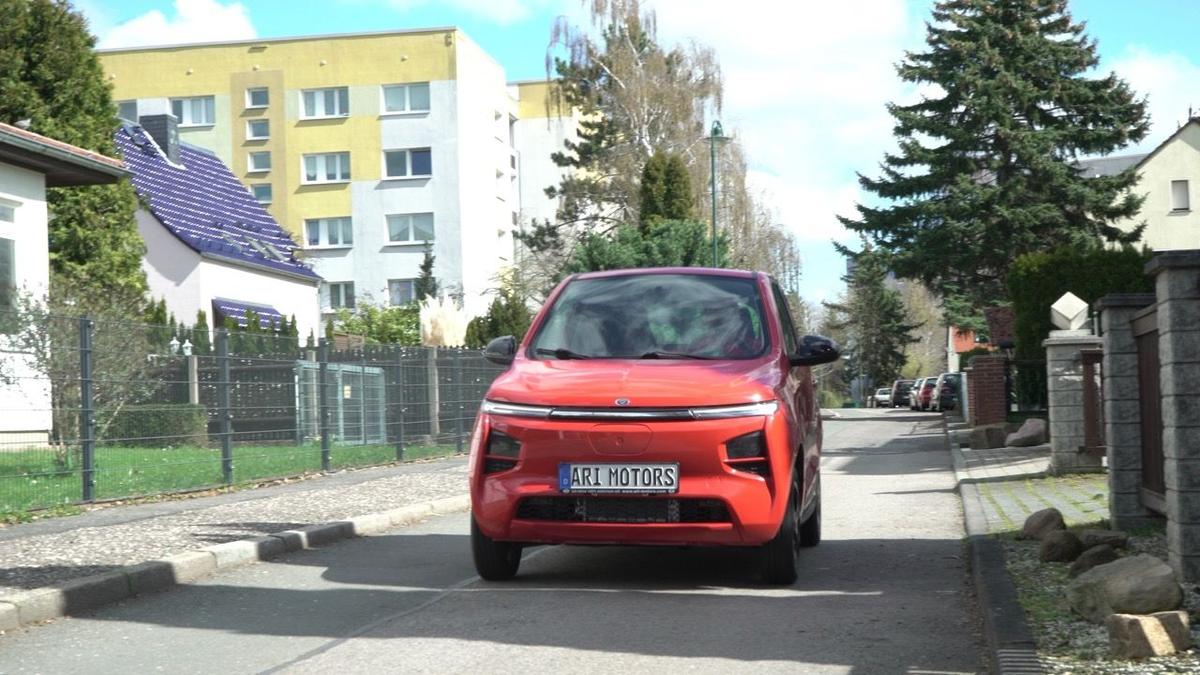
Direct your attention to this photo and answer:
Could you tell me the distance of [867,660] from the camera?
6.23 m

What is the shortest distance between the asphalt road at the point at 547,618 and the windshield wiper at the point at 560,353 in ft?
4.25

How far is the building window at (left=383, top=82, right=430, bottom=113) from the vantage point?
2356 inches

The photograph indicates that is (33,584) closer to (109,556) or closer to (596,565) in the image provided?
(109,556)

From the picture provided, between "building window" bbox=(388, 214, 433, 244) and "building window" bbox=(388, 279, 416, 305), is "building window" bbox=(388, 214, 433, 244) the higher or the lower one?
the higher one

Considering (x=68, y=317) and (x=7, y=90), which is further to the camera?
(x=7, y=90)

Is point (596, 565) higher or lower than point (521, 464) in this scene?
lower

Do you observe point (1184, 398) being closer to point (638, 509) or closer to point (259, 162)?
point (638, 509)

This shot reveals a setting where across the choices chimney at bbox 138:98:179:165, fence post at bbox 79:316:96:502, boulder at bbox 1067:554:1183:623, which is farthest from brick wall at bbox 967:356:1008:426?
chimney at bbox 138:98:179:165

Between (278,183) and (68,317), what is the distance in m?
49.0

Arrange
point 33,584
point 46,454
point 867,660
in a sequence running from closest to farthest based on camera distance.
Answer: point 867,660 → point 33,584 → point 46,454

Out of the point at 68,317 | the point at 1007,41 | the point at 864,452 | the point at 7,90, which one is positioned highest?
the point at 1007,41

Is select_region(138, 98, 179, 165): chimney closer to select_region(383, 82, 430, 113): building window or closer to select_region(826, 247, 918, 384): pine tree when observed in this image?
select_region(383, 82, 430, 113): building window

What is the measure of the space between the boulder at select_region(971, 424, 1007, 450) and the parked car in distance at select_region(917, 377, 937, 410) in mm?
39963

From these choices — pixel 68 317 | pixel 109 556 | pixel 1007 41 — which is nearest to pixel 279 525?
pixel 109 556
